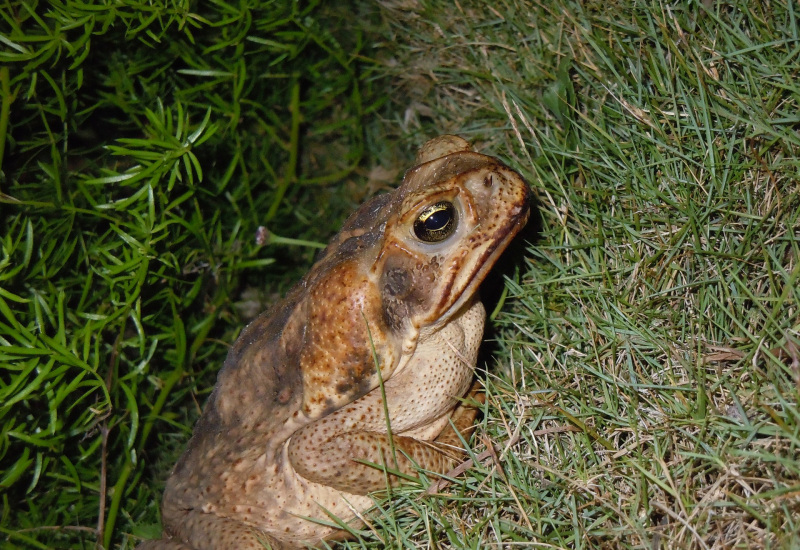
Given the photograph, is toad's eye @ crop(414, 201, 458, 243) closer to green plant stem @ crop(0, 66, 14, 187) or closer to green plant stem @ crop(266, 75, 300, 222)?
green plant stem @ crop(266, 75, 300, 222)

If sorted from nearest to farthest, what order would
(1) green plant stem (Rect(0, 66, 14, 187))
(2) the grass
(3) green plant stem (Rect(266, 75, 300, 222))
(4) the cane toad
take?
(2) the grass → (4) the cane toad → (1) green plant stem (Rect(0, 66, 14, 187)) → (3) green plant stem (Rect(266, 75, 300, 222))

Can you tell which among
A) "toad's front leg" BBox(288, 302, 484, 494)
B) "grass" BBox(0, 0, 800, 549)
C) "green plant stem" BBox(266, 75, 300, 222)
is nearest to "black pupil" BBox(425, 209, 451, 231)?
"toad's front leg" BBox(288, 302, 484, 494)

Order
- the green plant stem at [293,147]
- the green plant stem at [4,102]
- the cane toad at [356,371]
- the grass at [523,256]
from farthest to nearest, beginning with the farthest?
the green plant stem at [293,147] < the green plant stem at [4,102] < the cane toad at [356,371] < the grass at [523,256]

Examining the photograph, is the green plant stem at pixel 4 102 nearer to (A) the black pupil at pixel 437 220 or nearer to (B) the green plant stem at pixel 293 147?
(B) the green plant stem at pixel 293 147

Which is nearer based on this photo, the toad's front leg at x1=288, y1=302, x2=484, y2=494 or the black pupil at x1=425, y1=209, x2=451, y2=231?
the black pupil at x1=425, y1=209, x2=451, y2=231

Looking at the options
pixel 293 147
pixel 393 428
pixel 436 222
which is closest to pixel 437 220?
pixel 436 222

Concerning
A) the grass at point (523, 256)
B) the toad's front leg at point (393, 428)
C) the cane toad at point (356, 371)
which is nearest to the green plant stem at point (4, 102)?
the grass at point (523, 256)

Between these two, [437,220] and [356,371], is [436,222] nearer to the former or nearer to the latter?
[437,220]
